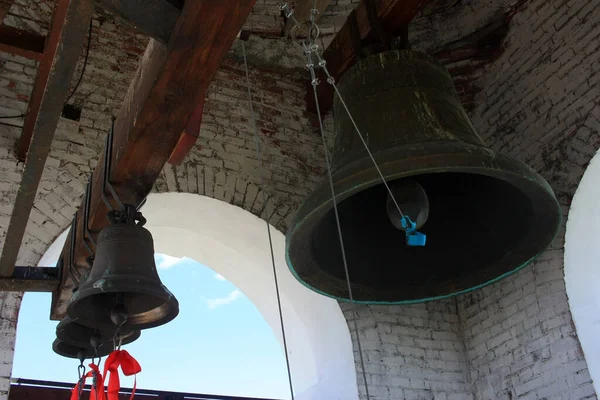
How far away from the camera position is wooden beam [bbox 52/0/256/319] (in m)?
1.50

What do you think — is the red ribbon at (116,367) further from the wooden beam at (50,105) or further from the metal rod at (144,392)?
the metal rod at (144,392)

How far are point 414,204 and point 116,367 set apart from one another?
95 centimetres

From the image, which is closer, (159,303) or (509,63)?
(159,303)

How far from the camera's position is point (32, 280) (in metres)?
2.11

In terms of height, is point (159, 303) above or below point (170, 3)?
below

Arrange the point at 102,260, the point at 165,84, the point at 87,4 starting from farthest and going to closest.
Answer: the point at 102,260, the point at 165,84, the point at 87,4

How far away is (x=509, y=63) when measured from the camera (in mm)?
3699

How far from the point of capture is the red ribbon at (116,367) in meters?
1.78

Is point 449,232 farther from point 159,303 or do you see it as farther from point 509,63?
point 509,63

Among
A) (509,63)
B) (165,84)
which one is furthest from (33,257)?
(509,63)

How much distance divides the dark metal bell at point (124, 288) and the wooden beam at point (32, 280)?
13.4 inches

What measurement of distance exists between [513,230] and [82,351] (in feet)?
4.71

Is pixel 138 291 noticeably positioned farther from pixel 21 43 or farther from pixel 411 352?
pixel 411 352

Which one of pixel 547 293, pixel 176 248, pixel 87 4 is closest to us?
pixel 87 4
